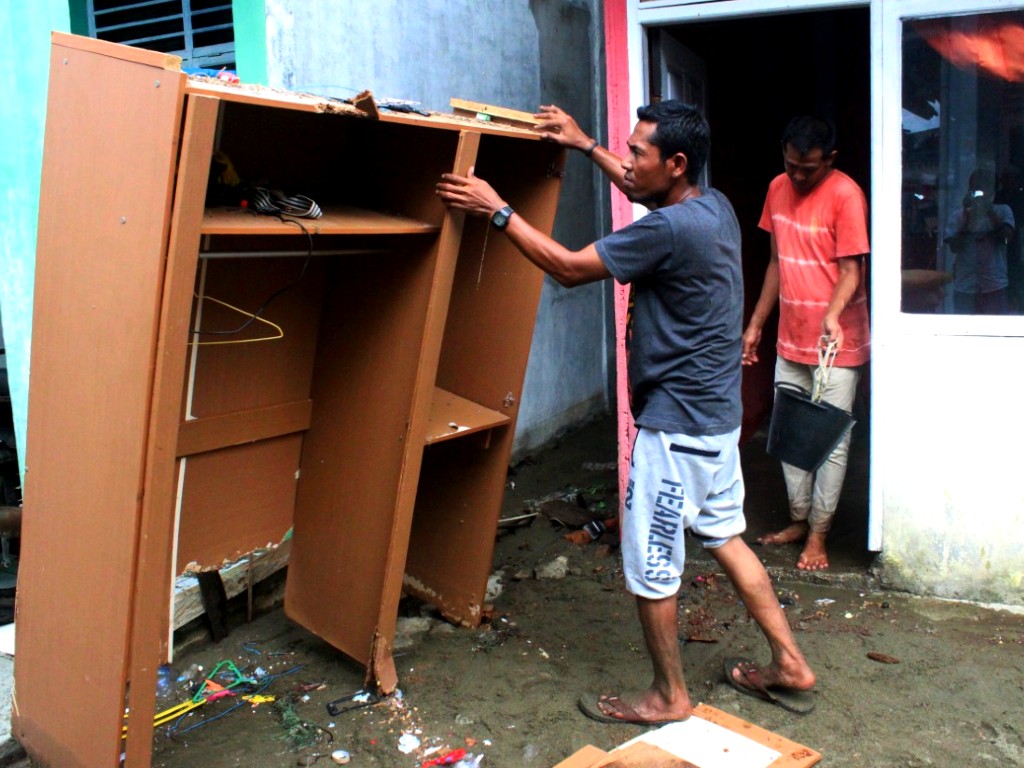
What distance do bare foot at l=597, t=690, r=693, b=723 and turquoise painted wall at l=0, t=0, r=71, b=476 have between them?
8.56ft

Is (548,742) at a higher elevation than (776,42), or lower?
lower

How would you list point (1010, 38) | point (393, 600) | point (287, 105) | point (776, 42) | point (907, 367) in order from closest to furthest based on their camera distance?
point (287, 105) < point (393, 600) < point (1010, 38) < point (907, 367) < point (776, 42)

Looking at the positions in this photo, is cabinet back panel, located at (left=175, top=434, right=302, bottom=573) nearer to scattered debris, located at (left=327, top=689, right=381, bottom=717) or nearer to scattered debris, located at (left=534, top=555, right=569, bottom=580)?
scattered debris, located at (left=327, top=689, right=381, bottom=717)

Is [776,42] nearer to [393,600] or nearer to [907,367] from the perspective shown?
[907,367]

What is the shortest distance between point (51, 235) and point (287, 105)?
791 mm

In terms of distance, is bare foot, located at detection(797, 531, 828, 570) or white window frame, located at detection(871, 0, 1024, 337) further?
bare foot, located at detection(797, 531, 828, 570)

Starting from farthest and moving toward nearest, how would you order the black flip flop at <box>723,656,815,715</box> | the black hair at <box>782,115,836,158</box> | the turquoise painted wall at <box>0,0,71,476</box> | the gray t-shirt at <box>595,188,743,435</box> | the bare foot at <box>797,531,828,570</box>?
the bare foot at <box>797,531,828,570</box> → the black hair at <box>782,115,836,158</box> → the turquoise painted wall at <box>0,0,71,476</box> → the black flip flop at <box>723,656,815,715</box> → the gray t-shirt at <box>595,188,743,435</box>

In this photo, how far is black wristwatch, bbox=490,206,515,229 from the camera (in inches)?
120

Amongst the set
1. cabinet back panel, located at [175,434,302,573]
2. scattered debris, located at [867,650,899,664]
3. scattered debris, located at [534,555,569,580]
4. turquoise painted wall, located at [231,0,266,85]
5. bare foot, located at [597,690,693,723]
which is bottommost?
bare foot, located at [597,690,693,723]

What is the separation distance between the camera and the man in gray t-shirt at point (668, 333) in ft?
9.74

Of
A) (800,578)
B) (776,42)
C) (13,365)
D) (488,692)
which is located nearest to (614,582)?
(800,578)

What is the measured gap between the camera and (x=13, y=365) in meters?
4.00

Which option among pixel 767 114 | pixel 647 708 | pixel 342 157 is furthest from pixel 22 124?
pixel 767 114

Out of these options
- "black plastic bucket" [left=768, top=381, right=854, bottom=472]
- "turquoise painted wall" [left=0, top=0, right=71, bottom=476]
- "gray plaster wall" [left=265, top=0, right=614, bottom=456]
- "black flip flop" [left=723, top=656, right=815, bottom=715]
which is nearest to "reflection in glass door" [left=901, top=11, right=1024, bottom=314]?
"black plastic bucket" [left=768, top=381, right=854, bottom=472]
